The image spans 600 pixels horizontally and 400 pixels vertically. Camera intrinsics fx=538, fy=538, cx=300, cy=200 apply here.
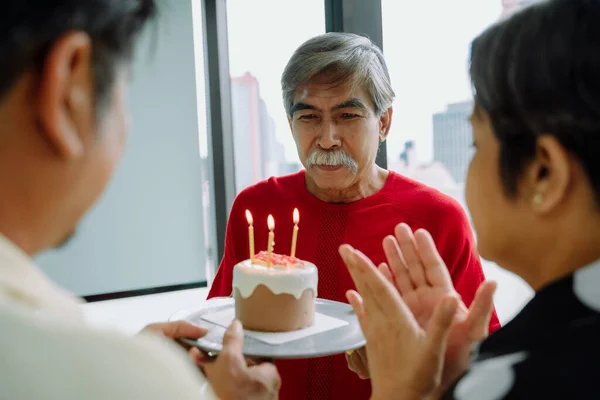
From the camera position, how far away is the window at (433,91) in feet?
6.73

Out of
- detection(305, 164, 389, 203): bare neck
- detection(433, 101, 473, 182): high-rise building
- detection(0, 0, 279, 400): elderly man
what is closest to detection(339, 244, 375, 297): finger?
detection(0, 0, 279, 400): elderly man

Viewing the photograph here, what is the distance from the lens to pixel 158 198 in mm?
3395

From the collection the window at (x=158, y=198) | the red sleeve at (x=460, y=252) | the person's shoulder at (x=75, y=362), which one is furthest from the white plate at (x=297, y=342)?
the window at (x=158, y=198)

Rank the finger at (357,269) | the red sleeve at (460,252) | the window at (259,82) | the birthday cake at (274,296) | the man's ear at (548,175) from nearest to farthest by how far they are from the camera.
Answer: the man's ear at (548,175), the finger at (357,269), the birthday cake at (274,296), the red sleeve at (460,252), the window at (259,82)

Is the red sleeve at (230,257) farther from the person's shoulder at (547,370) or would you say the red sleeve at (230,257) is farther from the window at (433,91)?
the person's shoulder at (547,370)

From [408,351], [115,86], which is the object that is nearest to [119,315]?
[408,351]

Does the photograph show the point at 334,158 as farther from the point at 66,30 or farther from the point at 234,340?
the point at 66,30

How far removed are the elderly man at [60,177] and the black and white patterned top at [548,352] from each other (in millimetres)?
388

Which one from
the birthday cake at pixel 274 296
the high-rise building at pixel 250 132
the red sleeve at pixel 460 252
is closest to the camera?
the birthday cake at pixel 274 296

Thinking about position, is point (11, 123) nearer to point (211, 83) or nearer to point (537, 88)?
point (537, 88)

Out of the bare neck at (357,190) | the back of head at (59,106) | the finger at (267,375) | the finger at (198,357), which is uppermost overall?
the back of head at (59,106)

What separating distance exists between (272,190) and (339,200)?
0.81ft

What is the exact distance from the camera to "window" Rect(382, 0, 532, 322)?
205 cm

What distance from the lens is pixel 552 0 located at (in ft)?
2.45
